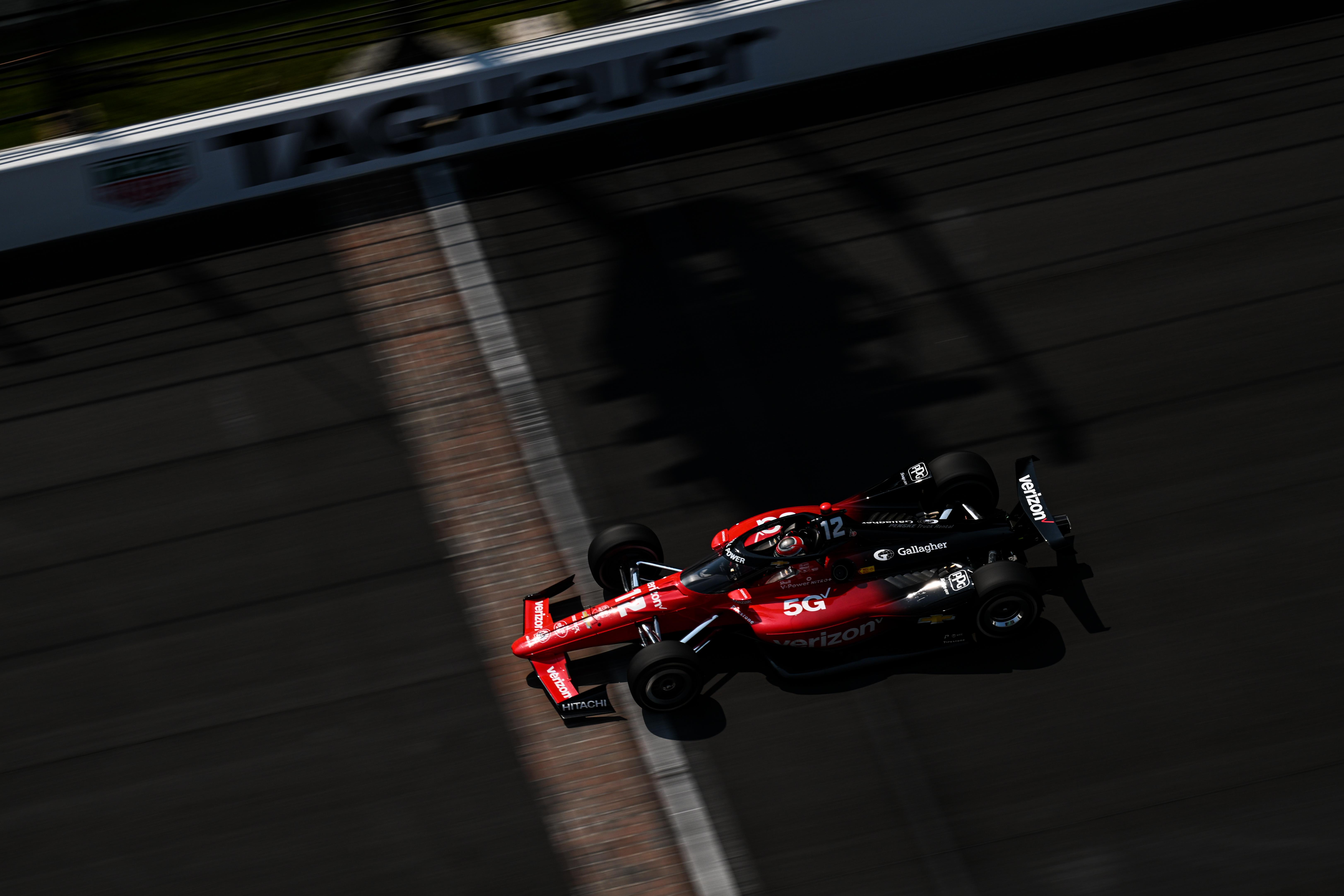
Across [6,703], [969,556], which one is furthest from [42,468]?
[969,556]

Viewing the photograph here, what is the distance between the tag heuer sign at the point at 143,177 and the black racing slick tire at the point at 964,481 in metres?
8.90

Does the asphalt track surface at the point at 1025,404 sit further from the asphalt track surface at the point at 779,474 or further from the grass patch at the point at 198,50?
the grass patch at the point at 198,50

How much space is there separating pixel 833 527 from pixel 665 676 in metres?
1.57

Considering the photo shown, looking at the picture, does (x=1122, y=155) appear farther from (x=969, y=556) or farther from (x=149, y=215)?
(x=149, y=215)

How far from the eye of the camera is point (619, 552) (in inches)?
346

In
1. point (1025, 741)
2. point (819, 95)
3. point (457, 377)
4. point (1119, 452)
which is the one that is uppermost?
point (819, 95)

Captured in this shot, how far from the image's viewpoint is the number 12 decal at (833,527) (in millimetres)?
8211

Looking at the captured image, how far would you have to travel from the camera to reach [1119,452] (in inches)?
379

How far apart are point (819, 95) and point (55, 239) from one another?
869cm

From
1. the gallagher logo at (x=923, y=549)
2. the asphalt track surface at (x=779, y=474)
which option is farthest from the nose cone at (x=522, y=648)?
the gallagher logo at (x=923, y=549)

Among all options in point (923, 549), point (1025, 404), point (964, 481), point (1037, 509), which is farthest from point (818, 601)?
point (1025, 404)

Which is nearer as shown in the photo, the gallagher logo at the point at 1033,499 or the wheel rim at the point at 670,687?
the wheel rim at the point at 670,687

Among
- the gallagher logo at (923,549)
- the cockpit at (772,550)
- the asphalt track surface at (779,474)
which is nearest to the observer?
the asphalt track surface at (779,474)

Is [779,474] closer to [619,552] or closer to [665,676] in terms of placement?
[619,552]
